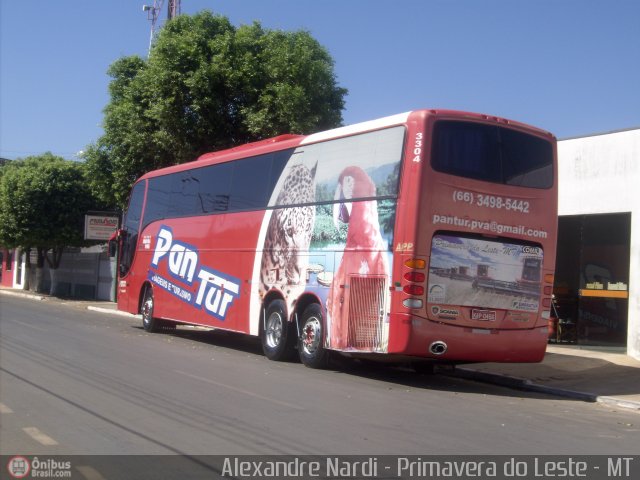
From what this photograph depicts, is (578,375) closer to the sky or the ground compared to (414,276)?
closer to the ground

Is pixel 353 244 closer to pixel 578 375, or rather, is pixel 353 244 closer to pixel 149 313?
pixel 578 375

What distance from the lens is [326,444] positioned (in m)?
7.27

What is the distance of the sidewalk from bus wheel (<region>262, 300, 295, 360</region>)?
10.3 feet

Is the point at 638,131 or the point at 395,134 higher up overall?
the point at 638,131

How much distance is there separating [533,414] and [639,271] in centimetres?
657

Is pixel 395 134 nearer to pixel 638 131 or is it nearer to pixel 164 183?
pixel 638 131

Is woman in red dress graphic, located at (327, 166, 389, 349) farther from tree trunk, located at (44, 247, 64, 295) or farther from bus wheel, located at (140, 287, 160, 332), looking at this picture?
tree trunk, located at (44, 247, 64, 295)

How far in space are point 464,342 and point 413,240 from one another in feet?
5.88

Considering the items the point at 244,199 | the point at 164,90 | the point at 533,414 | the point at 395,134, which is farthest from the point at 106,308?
the point at 533,414

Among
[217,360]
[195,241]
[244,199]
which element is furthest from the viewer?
[195,241]

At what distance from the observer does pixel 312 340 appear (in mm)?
13445

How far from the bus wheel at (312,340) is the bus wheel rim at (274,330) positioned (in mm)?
692

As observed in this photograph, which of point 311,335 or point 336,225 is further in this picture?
point 311,335

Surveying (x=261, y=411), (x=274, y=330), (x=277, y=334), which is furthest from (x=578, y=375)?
(x=261, y=411)
